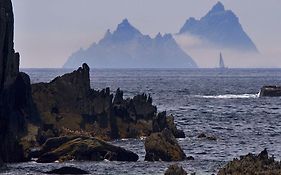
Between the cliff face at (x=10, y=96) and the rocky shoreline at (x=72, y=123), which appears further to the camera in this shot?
the rocky shoreline at (x=72, y=123)

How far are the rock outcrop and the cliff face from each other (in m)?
6.00

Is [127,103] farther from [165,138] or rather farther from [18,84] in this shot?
[165,138]

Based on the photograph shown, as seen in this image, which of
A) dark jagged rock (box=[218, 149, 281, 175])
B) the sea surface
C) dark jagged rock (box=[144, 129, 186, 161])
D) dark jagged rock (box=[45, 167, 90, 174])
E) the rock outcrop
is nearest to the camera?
dark jagged rock (box=[218, 149, 281, 175])

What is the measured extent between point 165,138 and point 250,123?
3690 cm

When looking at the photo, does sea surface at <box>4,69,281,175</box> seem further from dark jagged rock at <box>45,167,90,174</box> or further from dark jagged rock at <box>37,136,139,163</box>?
dark jagged rock at <box>45,167,90,174</box>

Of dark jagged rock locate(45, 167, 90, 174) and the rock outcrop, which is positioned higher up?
the rock outcrop

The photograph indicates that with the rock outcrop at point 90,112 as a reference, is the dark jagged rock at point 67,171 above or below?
below

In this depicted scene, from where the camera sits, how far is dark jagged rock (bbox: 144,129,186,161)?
5247 centimetres

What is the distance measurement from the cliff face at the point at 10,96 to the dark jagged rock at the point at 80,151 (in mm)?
2239

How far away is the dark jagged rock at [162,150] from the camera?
52.5 m

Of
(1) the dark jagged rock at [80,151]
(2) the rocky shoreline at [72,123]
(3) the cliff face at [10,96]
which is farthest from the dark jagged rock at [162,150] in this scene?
(3) the cliff face at [10,96]

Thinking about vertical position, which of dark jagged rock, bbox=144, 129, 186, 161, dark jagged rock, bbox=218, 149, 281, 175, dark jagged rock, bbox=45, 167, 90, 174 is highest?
dark jagged rock, bbox=218, 149, 281, 175

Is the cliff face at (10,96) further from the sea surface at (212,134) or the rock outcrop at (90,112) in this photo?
the rock outcrop at (90,112)

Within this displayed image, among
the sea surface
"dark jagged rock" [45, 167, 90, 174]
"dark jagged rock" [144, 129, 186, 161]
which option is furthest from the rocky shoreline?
the sea surface
